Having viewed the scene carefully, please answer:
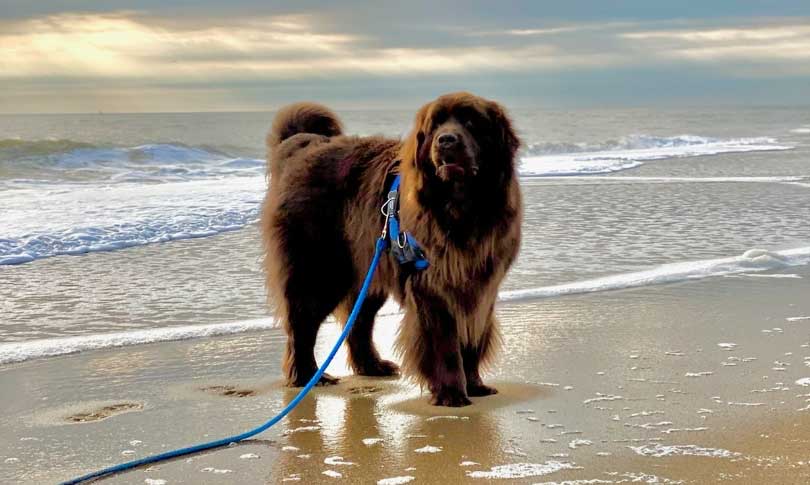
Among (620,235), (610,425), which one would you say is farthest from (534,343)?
(620,235)

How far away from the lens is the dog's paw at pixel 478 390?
5164 mm

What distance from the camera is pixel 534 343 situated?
629 cm

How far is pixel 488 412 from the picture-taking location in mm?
4824

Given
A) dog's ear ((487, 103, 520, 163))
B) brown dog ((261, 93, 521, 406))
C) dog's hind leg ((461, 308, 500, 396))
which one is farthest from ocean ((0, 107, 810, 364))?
dog's hind leg ((461, 308, 500, 396))

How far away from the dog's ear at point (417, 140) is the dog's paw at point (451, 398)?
1.19m

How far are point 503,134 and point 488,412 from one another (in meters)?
1.39

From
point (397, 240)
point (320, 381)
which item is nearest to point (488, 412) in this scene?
point (397, 240)

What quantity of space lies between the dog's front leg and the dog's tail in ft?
5.51

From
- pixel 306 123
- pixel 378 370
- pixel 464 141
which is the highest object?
pixel 306 123

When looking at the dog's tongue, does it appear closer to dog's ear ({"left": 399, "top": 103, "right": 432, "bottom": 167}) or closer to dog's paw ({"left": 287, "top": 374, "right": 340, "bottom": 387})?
dog's ear ({"left": 399, "top": 103, "right": 432, "bottom": 167})

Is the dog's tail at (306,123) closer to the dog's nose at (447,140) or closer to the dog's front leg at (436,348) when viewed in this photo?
the dog's front leg at (436,348)

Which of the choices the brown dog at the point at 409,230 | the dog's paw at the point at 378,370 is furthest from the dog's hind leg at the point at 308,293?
the dog's paw at the point at 378,370

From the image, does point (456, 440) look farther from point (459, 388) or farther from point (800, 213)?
point (800, 213)

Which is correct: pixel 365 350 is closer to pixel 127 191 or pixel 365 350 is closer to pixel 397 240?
pixel 397 240
